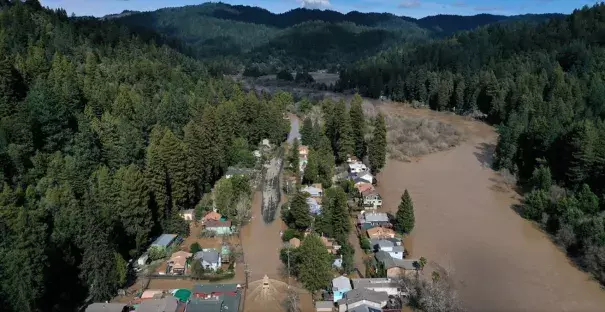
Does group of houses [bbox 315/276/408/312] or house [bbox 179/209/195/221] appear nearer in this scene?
group of houses [bbox 315/276/408/312]

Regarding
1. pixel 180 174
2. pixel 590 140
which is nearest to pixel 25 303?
pixel 180 174

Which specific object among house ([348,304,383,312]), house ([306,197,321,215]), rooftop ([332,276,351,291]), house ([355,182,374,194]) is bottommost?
house ([348,304,383,312])

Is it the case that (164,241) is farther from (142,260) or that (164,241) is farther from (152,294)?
(152,294)

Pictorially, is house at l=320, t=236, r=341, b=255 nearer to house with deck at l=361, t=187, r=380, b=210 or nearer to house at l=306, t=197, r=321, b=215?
house at l=306, t=197, r=321, b=215

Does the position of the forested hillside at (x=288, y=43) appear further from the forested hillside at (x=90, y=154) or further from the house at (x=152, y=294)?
the house at (x=152, y=294)

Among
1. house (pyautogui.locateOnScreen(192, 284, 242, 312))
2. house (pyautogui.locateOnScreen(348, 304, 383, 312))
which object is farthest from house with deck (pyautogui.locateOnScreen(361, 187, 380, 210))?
house (pyautogui.locateOnScreen(192, 284, 242, 312))

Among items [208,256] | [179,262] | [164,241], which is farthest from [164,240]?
[208,256]
